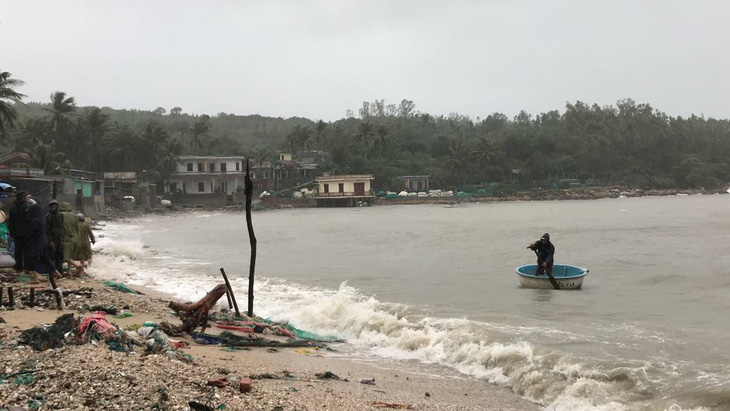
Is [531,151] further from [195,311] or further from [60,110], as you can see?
[195,311]

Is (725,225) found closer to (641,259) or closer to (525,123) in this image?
(641,259)

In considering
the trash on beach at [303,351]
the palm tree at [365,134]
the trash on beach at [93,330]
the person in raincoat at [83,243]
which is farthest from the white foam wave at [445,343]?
the palm tree at [365,134]

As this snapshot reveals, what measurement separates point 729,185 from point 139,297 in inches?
4012

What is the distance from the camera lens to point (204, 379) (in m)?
6.21

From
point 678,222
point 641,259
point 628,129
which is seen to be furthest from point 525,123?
point 641,259

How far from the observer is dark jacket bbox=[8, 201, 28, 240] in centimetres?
1091

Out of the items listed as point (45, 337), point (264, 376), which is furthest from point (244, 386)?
point (45, 337)

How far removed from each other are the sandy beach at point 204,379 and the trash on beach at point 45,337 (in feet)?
0.29

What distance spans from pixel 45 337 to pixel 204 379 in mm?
1944

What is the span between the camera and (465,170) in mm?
95188

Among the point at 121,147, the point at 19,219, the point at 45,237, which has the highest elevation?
the point at 121,147

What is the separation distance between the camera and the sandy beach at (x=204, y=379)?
523cm

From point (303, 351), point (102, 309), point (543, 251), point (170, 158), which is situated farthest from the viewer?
point (170, 158)

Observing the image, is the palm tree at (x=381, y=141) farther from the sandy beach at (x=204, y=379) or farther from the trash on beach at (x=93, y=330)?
the trash on beach at (x=93, y=330)
